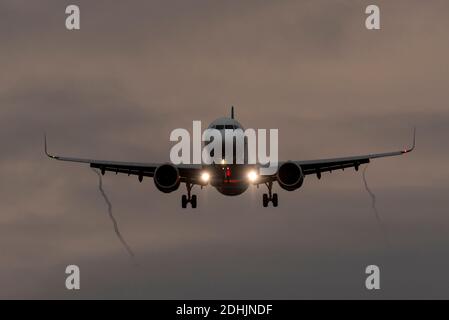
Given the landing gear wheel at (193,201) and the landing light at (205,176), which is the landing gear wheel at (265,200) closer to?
the landing gear wheel at (193,201)

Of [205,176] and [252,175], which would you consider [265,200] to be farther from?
[205,176]

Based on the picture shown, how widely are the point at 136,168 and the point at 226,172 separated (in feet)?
28.9

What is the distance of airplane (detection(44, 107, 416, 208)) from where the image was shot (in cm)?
5178

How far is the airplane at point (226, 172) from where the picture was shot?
51781 mm

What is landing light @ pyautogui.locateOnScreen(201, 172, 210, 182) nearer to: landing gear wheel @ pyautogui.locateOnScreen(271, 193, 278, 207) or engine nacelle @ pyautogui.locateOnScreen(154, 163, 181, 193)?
engine nacelle @ pyautogui.locateOnScreen(154, 163, 181, 193)

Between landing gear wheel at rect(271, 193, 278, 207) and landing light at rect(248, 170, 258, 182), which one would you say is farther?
landing gear wheel at rect(271, 193, 278, 207)

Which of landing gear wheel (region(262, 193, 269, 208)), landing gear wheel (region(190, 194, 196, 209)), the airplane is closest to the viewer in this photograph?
the airplane

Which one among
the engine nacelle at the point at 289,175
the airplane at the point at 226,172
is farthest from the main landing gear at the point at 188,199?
the engine nacelle at the point at 289,175

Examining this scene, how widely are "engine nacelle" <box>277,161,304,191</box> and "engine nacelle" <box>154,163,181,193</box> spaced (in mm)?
7601

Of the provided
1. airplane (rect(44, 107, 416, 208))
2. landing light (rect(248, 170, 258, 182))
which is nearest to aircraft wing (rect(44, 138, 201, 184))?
airplane (rect(44, 107, 416, 208))
